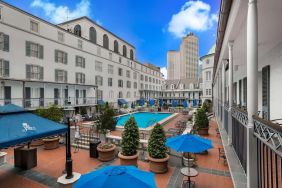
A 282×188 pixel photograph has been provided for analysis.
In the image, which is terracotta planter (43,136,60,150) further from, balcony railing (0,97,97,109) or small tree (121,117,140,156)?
balcony railing (0,97,97,109)

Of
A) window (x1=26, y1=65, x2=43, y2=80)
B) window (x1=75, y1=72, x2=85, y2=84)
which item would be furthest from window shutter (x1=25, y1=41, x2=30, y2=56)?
window (x1=75, y1=72, x2=85, y2=84)

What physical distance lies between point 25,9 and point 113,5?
12238 mm

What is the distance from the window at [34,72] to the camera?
20938mm

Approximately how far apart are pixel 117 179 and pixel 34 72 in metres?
22.9

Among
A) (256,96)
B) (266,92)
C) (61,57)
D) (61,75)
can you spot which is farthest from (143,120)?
(256,96)

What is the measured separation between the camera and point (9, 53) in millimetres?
18922

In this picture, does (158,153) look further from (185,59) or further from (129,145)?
(185,59)

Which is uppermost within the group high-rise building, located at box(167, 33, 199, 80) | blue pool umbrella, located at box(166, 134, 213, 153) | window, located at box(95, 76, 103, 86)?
high-rise building, located at box(167, 33, 199, 80)

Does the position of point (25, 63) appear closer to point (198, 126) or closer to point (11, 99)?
point (11, 99)

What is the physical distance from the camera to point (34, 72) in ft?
71.0

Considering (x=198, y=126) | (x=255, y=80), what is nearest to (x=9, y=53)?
(x=198, y=126)

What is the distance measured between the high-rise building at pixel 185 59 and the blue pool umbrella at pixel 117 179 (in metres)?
123

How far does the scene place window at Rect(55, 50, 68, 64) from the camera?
978 inches

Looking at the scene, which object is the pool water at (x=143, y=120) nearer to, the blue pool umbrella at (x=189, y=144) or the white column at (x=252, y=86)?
the blue pool umbrella at (x=189, y=144)
